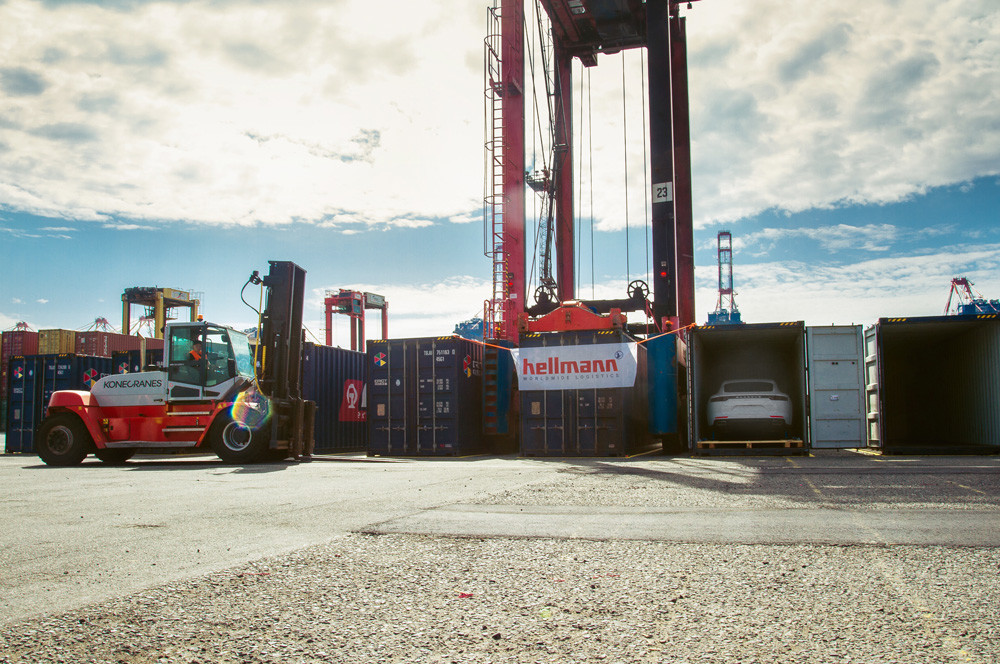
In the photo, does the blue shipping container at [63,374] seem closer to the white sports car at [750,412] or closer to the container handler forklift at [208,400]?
the container handler forklift at [208,400]

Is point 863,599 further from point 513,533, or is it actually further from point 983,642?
point 513,533

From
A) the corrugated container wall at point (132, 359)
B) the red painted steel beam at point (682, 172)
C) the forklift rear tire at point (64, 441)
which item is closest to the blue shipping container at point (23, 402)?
the corrugated container wall at point (132, 359)

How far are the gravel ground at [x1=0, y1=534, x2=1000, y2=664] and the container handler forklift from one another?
11.2 metres

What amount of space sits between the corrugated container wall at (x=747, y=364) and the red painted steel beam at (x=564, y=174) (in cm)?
785

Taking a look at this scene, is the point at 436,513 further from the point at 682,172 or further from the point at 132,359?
the point at 132,359

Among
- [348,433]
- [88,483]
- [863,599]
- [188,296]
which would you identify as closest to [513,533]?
[863,599]

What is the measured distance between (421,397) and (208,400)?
527 cm

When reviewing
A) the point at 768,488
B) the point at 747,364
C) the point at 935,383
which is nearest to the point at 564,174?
the point at 747,364

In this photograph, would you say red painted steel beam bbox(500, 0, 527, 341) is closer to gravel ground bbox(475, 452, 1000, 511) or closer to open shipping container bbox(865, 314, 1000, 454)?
open shipping container bbox(865, 314, 1000, 454)

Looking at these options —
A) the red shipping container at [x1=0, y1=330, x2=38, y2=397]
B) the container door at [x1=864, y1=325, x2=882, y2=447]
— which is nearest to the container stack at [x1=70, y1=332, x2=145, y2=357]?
the red shipping container at [x1=0, y1=330, x2=38, y2=397]

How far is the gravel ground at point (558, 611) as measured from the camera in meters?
3.04

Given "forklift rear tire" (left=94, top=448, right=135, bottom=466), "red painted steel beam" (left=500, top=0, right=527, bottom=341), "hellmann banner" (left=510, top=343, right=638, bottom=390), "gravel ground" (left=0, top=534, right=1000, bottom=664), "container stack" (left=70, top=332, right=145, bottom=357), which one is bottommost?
"forklift rear tire" (left=94, top=448, right=135, bottom=466)

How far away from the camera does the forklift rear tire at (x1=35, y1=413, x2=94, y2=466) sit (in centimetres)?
1595

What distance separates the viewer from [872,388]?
16047 millimetres
